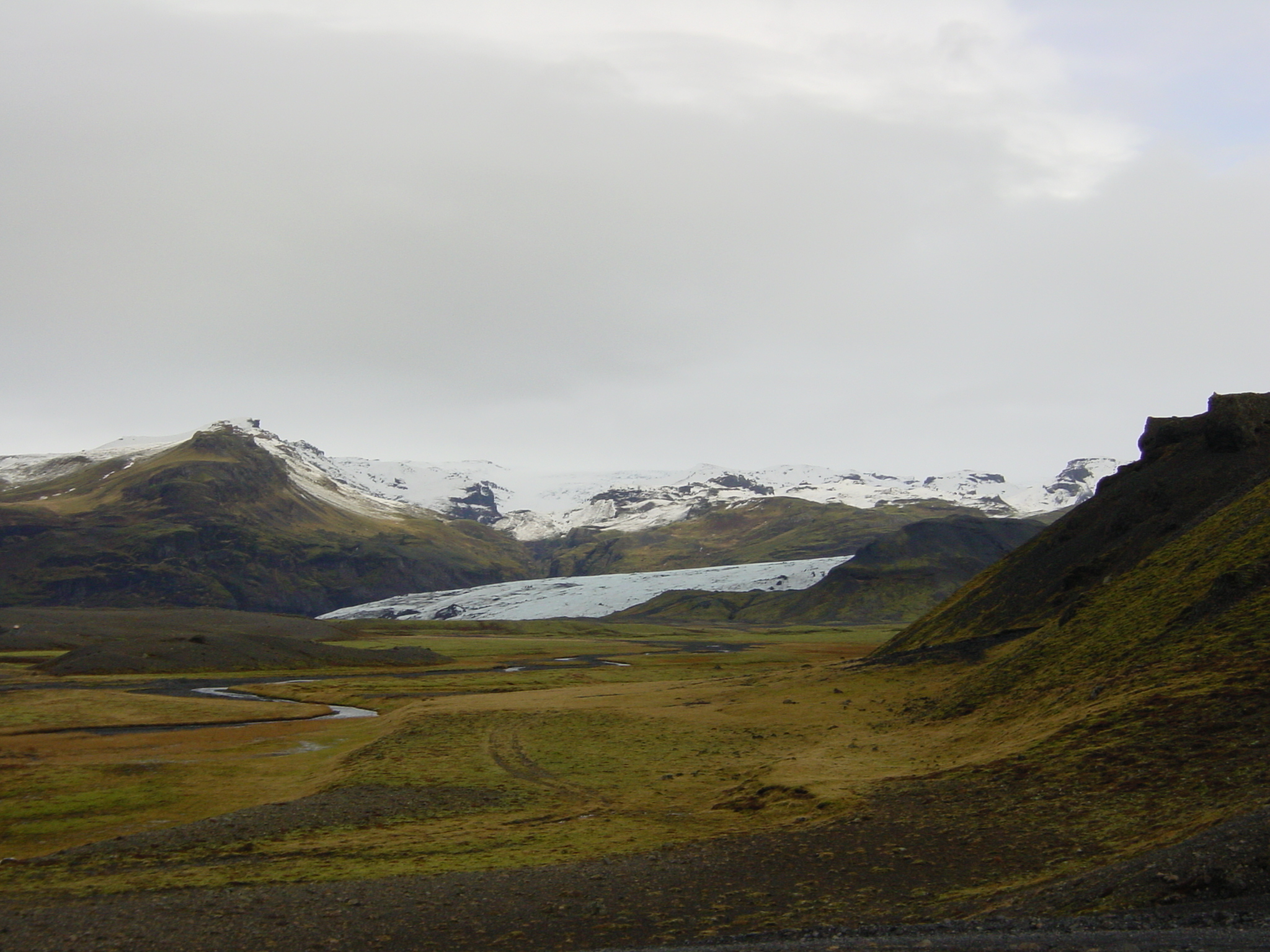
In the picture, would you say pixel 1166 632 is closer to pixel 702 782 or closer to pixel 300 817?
pixel 702 782

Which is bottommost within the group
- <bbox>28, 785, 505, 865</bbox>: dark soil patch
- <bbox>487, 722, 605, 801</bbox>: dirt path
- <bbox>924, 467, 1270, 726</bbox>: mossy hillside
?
<bbox>487, 722, 605, 801</bbox>: dirt path

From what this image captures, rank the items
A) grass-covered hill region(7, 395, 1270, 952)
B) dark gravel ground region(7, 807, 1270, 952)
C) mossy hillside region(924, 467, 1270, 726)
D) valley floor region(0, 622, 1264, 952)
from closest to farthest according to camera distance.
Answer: dark gravel ground region(7, 807, 1270, 952)
grass-covered hill region(7, 395, 1270, 952)
valley floor region(0, 622, 1264, 952)
mossy hillside region(924, 467, 1270, 726)

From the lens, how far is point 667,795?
130 feet

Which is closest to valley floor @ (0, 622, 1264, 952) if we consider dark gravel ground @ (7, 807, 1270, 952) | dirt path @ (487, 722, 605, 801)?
dark gravel ground @ (7, 807, 1270, 952)

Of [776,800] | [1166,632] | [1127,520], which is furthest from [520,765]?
[1127,520]

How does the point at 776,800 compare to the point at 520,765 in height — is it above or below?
above

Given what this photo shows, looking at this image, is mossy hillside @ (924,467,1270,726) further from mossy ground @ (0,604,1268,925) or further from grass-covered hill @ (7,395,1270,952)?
mossy ground @ (0,604,1268,925)

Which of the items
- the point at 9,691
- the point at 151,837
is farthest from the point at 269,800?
the point at 9,691

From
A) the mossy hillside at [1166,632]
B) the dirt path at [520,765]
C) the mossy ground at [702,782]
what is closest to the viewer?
the mossy ground at [702,782]

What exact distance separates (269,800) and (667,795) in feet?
64.6

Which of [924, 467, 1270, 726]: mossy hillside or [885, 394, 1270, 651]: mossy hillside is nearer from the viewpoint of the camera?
[924, 467, 1270, 726]: mossy hillside

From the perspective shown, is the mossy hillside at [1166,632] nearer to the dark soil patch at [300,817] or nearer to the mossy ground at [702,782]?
the mossy ground at [702,782]

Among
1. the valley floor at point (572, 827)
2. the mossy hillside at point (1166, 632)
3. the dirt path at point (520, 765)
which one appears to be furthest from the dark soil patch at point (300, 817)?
the mossy hillside at point (1166, 632)

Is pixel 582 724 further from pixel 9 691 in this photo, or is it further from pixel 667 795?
pixel 9 691
